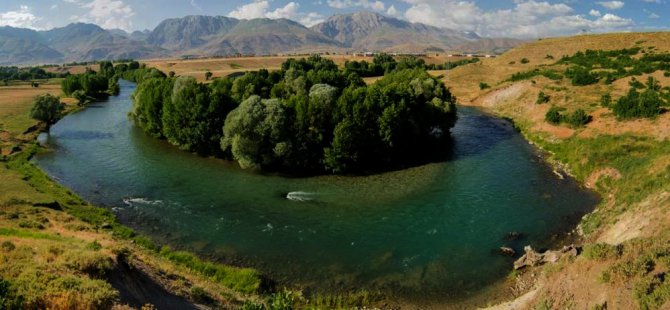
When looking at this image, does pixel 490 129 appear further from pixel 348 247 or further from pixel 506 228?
pixel 348 247

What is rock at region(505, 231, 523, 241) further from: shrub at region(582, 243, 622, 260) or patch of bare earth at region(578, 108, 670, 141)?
patch of bare earth at region(578, 108, 670, 141)

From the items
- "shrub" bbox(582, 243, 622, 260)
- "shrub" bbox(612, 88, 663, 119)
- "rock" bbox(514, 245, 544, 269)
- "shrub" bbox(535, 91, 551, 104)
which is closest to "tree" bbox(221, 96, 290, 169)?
"rock" bbox(514, 245, 544, 269)

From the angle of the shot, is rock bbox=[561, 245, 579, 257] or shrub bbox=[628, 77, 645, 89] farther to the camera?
shrub bbox=[628, 77, 645, 89]

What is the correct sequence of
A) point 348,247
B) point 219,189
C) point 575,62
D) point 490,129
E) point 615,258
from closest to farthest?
point 615,258
point 348,247
point 219,189
point 490,129
point 575,62

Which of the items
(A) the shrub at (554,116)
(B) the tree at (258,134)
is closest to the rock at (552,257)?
(B) the tree at (258,134)

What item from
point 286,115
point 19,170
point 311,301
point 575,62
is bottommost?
point 311,301

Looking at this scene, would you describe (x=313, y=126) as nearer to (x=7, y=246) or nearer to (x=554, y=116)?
(x=7, y=246)

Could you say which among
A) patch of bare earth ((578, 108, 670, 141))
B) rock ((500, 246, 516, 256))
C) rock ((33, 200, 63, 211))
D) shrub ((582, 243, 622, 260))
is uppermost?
patch of bare earth ((578, 108, 670, 141))

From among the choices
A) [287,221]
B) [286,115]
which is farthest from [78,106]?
[287,221]
